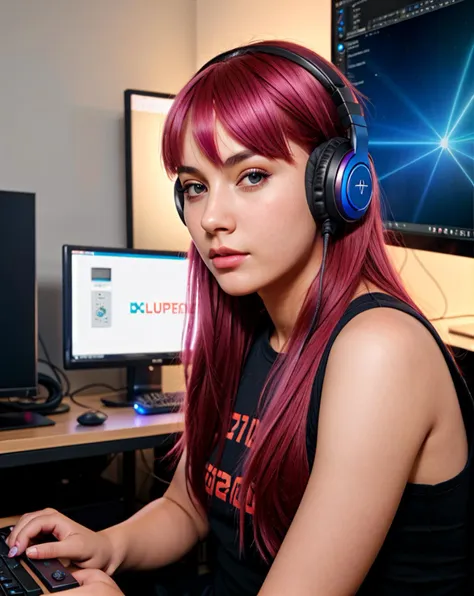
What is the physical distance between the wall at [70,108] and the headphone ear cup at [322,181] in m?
1.42

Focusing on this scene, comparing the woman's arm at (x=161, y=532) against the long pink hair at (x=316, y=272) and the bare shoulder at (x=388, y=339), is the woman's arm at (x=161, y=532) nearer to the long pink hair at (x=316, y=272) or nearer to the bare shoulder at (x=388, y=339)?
the long pink hair at (x=316, y=272)

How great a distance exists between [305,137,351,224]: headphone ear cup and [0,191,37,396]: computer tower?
1064 millimetres

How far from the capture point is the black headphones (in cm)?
93

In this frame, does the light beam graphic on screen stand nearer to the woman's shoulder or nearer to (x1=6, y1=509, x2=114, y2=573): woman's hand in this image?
the woman's shoulder

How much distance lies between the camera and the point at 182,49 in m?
2.45

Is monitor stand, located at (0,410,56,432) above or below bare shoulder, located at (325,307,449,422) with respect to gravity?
below

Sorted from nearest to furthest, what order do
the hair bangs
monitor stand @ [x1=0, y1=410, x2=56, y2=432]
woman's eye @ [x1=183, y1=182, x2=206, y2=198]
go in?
the hair bangs, woman's eye @ [x1=183, y1=182, x2=206, y2=198], monitor stand @ [x1=0, y1=410, x2=56, y2=432]

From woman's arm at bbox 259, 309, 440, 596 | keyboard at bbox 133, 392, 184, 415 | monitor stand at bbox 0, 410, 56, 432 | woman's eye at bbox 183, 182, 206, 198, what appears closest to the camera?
woman's arm at bbox 259, 309, 440, 596

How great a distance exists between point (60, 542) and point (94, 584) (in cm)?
14

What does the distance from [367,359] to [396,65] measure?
0.80m

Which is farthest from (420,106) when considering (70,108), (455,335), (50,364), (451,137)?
(50,364)

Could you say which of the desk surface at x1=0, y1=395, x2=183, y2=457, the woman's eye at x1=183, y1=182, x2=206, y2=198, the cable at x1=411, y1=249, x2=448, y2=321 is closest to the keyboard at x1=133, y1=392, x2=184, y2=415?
the desk surface at x1=0, y1=395, x2=183, y2=457

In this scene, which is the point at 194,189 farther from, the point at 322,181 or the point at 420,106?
the point at 420,106

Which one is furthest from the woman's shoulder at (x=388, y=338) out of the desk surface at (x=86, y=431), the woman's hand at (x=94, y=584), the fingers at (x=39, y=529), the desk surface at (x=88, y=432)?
the desk surface at (x=86, y=431)
